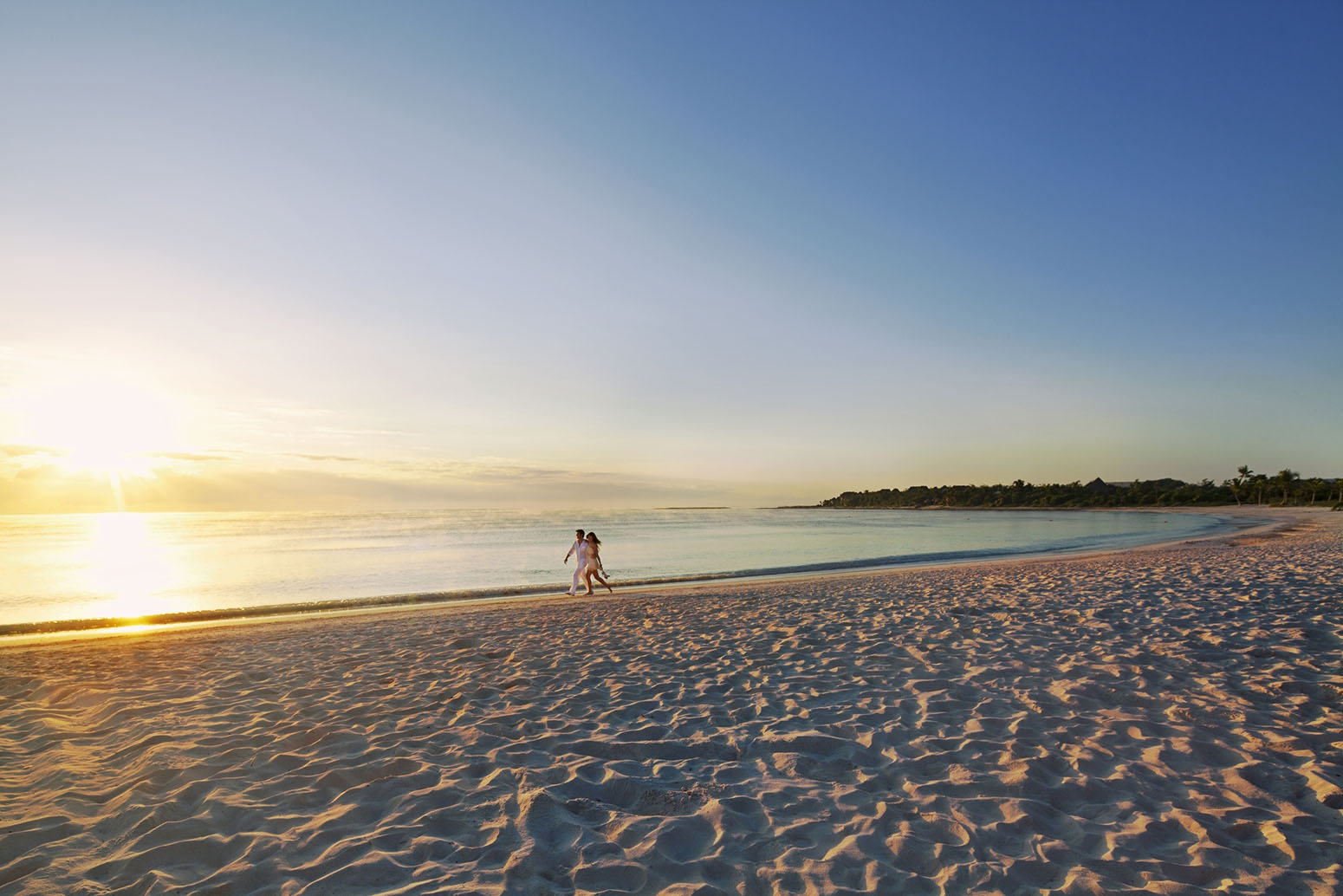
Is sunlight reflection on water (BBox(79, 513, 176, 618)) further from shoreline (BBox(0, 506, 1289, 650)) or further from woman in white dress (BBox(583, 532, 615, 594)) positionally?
woman in white dress (BBox(583, 532, 615, 594))

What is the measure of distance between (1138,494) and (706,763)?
146 metres

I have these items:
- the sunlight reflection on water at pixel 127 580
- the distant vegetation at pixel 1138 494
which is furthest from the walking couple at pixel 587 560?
the distant vegetation at pixel 1138 494

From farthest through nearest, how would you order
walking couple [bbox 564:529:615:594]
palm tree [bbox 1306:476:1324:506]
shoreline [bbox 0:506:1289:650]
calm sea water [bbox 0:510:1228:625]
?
palm tree [bbox 1306:476:1324:506]
calm sea water [bbox 0:510:1228:625]
walking couple [bbox 564:529:615:594]
shoreline [bbox 0:506:1289:650]

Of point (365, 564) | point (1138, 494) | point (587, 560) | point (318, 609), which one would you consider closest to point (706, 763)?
point (587, 560)

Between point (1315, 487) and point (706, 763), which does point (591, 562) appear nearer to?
point (706, 763)

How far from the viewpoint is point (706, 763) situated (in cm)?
489

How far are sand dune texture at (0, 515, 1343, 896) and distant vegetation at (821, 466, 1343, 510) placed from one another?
93.5 meters

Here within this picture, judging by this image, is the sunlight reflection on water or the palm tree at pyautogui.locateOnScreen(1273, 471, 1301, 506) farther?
the palm tree at pyautogui.locateOnScreen(1273, 471, 1301, 506)

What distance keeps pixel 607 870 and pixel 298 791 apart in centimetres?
251

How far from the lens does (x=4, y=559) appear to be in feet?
102

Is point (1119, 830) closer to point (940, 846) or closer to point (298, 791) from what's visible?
point (940, 846)

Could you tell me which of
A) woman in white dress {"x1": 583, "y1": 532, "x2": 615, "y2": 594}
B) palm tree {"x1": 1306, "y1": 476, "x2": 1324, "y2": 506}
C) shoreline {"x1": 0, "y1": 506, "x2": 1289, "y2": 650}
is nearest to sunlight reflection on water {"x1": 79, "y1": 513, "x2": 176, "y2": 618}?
shoreline {"x1": 0, "y1": 506, "x2": 1289, "y2": 650}

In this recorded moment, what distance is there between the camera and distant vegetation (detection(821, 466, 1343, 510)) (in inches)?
3819

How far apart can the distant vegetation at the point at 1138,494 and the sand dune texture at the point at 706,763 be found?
93455 mm
